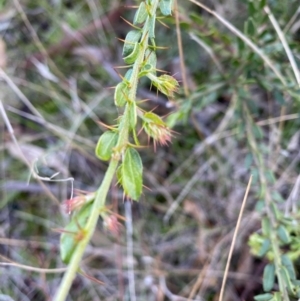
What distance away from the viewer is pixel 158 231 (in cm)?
159

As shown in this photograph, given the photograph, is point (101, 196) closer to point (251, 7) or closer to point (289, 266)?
point (289, 266)

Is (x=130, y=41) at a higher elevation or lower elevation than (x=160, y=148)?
higher

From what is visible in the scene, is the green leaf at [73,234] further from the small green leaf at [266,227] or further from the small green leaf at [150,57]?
the small green leaf at [266,227]

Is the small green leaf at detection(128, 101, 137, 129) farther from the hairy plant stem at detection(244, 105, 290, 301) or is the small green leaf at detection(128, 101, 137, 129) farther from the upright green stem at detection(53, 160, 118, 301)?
the hairy plant stem at detection(244, 105, 290, 301)

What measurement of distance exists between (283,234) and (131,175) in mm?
449

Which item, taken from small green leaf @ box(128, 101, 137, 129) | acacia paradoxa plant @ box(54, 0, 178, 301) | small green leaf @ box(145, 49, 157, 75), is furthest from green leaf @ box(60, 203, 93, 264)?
small green leaf @ box(145, 49, 157, 75)

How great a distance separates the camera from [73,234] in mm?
709

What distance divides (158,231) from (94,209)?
89cm

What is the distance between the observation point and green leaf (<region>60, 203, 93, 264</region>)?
2.32 ft

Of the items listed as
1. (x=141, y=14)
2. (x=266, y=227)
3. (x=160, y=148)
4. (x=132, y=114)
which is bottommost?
(x=160, y=148)

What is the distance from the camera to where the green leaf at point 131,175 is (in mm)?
733

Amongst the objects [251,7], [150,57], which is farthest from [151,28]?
[251,7]

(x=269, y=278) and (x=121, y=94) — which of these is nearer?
(x=121, y=94)

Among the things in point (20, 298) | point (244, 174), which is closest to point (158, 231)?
point (244, 174)
